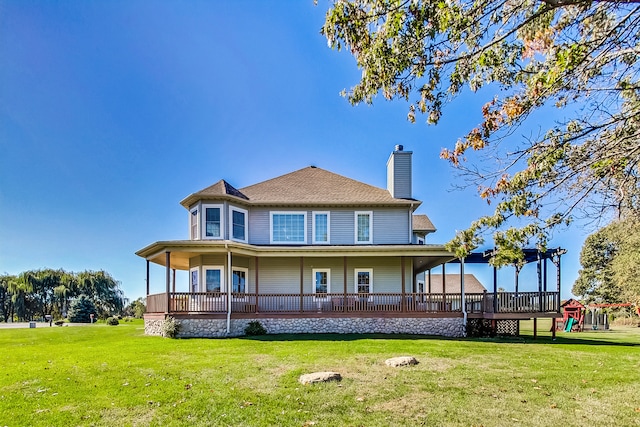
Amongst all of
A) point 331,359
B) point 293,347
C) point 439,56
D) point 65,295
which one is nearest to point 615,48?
point 439,56

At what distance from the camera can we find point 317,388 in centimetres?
753

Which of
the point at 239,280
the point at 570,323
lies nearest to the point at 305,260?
the point at 239,280

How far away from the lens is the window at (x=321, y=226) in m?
19.2

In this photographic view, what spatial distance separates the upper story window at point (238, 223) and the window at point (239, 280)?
133cm

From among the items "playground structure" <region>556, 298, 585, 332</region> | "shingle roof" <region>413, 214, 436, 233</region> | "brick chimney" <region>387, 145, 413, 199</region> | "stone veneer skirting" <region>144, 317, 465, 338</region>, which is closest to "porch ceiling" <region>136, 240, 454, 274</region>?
"stone veneer skirting" <region>144, 317, 465, 338</region>

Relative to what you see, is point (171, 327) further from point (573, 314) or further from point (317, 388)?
point (573, 314)

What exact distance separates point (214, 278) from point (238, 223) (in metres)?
2.59

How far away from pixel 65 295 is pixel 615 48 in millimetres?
54177

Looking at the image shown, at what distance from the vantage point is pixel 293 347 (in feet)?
39.9

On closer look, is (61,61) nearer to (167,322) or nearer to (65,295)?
(167,322)

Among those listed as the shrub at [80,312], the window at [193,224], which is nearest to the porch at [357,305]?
the window at [193,224]

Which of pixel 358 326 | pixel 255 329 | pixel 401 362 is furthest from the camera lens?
pixel 358 326

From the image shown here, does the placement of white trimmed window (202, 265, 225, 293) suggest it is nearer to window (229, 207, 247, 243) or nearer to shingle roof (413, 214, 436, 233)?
window (229, 207, 247, 243)

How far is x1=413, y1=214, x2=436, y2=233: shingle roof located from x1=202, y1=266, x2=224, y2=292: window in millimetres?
11634
